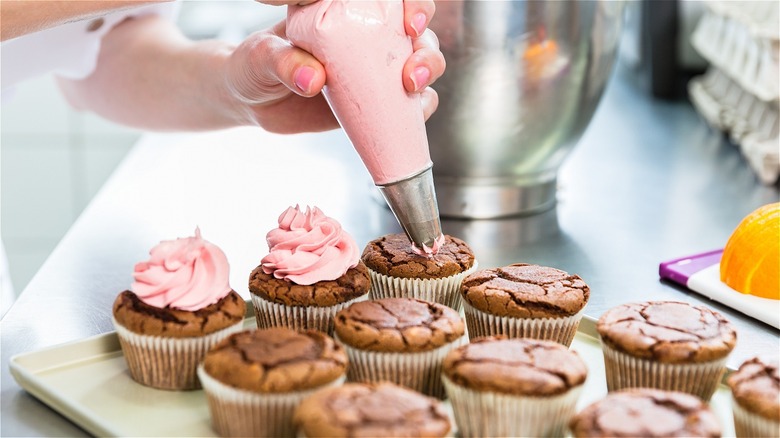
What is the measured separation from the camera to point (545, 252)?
5.46ft

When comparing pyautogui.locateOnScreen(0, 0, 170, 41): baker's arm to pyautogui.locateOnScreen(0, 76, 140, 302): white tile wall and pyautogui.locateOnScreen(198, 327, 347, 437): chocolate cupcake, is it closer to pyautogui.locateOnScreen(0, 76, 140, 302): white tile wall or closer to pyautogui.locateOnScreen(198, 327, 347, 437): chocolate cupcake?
pyautogui.locateOnScreen(198, 327, 347, 437): chocolate cupcake

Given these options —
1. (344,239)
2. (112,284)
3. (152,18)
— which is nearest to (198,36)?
(152,18)

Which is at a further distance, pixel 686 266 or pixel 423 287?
pixel 686 266

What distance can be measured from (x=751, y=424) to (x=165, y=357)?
65 cm

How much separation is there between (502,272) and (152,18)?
1.02 m

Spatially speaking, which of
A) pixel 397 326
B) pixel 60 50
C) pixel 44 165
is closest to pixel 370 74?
pixel 397 326

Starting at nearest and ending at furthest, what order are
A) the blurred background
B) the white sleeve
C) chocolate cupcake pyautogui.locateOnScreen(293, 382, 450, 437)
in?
chocolate cupcake pyautogui.locateOnScreen(293, 382, 450, 437)
the white sleeve
the blurred background


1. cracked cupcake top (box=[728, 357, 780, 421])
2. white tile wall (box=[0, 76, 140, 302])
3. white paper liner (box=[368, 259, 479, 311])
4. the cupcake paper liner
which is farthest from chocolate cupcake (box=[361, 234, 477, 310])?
white tile wall (box=[0, 76, 140, 302])

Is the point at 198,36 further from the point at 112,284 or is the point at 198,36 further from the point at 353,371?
the point at 353,371

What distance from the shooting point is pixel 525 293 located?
1.24 meters

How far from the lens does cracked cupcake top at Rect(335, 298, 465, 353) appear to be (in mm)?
1124

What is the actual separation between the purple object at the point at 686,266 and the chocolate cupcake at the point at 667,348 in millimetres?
331

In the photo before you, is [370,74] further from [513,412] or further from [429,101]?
[513,412]

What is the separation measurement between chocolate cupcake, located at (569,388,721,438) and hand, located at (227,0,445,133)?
0.48 metres
